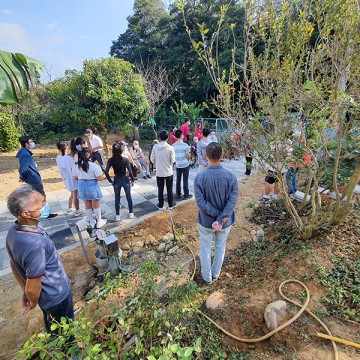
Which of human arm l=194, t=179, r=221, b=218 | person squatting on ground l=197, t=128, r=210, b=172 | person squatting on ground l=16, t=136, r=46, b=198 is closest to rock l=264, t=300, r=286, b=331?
human arm l=194, t=179, r=221, b=218

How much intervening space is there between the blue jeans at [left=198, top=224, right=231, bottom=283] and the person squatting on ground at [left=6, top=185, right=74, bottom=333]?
1.57 meters

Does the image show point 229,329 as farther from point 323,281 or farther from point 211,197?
point 211,197

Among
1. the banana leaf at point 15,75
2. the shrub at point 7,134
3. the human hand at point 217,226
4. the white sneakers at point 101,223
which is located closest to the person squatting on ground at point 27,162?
the white sneakers at point 101,223

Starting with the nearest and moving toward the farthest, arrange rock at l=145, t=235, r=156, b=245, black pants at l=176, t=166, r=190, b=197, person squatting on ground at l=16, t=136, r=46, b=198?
rock at l=145, t=235, r=156, b=245
person squatting on ground at l=16, t=136, r=46, b=198
black pants at l=176, t=166, r=190, b=197

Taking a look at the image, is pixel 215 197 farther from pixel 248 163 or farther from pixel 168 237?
pixel 248 163

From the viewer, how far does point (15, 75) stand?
2.31 meters

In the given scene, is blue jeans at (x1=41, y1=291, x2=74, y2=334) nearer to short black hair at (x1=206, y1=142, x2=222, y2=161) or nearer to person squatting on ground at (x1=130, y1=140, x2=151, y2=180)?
short black hair at (x1=206, y1=142, x2=222, y2=161)

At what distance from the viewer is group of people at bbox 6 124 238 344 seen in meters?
1.73

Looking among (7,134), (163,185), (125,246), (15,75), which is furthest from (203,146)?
(7,134)

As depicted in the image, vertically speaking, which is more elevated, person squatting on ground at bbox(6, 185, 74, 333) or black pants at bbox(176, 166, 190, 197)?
person squatting on ground at bbox(6, 185, 74, 333)

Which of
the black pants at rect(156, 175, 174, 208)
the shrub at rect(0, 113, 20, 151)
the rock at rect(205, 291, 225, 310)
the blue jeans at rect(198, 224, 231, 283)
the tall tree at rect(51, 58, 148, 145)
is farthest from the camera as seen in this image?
the shrub at rect(0, 113, 20, 151)

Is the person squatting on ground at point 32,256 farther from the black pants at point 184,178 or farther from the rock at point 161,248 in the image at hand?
the black pants at point 184,178

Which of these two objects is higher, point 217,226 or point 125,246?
point 217,226

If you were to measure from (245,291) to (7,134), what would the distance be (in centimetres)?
1422
